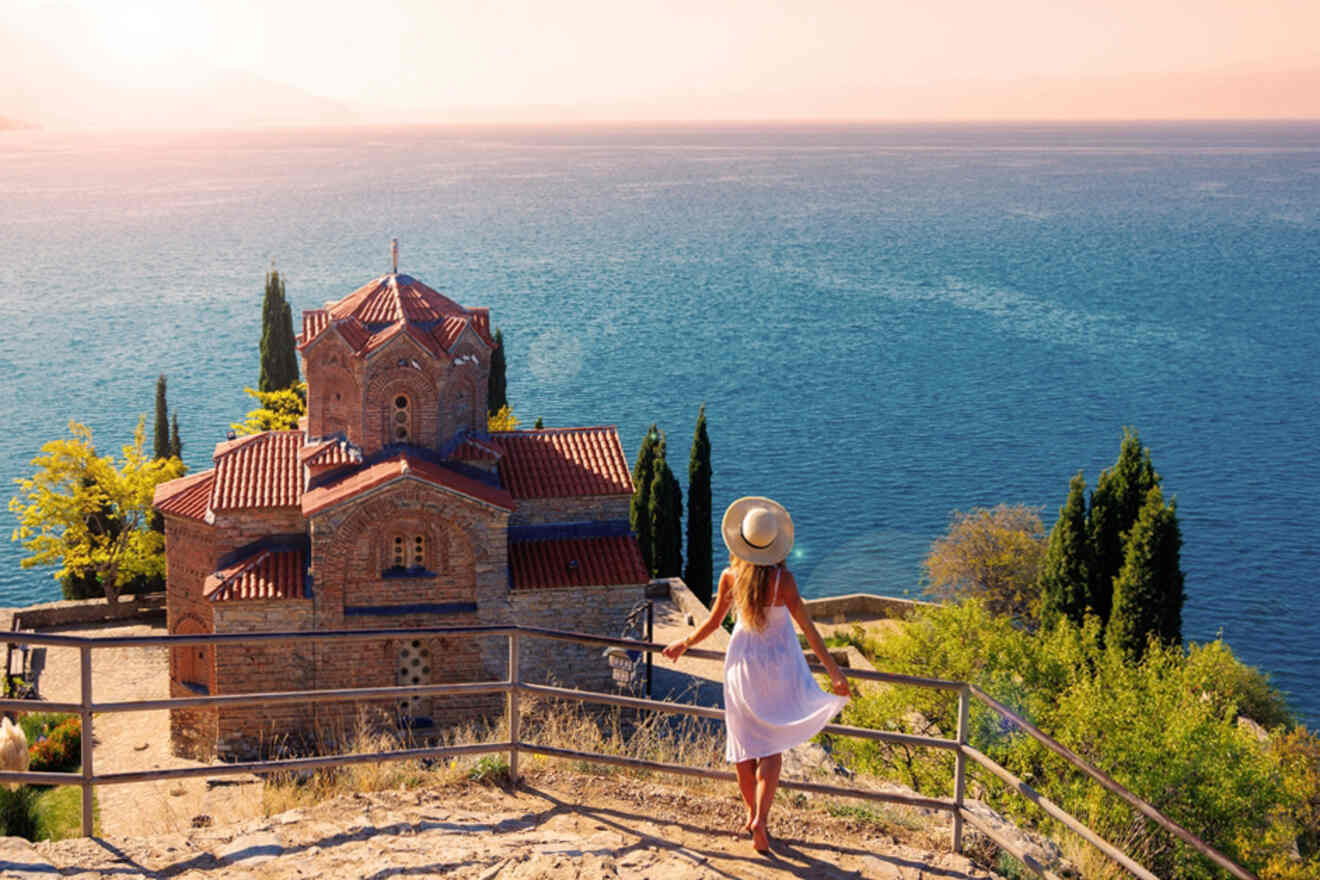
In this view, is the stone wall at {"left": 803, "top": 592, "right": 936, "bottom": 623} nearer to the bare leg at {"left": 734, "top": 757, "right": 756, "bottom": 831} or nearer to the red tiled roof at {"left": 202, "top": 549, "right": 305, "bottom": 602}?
the red tiled roof at {"left": 202, "top": 549, "right": 305, "bottom": 602}

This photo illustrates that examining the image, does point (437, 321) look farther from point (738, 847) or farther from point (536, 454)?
point (738, 847)

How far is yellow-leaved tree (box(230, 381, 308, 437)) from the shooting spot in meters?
46.0

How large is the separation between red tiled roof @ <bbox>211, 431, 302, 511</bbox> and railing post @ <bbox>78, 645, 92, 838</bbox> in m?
19.5

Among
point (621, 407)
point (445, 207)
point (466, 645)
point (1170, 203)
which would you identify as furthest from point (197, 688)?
point (1170, 203)

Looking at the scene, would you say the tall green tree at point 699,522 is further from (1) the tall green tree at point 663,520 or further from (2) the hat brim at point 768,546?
(2) the hat brim at point 768,546

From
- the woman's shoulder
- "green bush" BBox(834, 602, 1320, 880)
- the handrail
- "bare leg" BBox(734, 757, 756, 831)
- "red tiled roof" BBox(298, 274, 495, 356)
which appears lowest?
"green bush" BBox(834, 602, 1320, 880)

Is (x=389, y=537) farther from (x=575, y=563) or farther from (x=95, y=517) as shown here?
(x=95, y=517)

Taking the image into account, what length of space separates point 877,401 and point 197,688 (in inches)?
2205

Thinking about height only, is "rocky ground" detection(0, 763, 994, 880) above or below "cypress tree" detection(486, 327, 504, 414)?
→ below

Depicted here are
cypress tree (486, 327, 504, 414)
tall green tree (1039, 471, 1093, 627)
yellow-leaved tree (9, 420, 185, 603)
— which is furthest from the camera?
cypress tree (486, 327, 504, 414)

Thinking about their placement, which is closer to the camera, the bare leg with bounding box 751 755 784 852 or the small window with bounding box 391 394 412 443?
the bare leg with bounding box 751 755 784 852

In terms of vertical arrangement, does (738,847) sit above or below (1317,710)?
above

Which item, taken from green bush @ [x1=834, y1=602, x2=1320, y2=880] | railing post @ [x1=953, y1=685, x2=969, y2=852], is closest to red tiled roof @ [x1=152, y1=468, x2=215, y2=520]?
green bush @ [x1=834, y1=602, x2=1320, y2=880]

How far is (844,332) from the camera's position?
3831 inches
